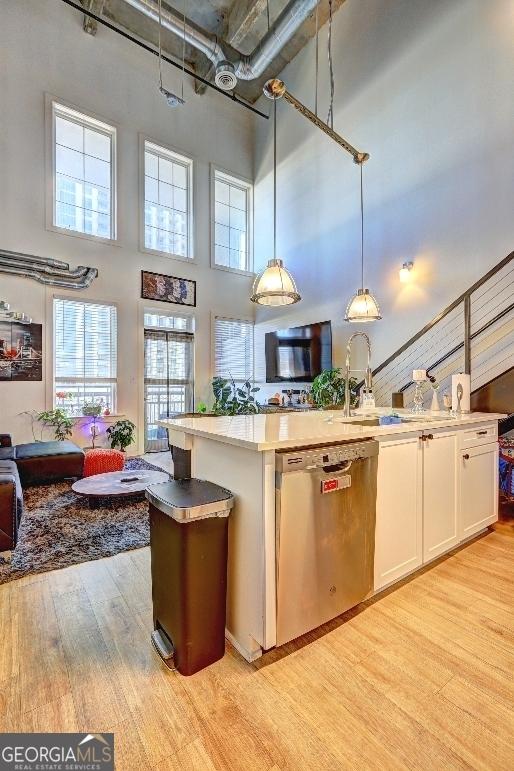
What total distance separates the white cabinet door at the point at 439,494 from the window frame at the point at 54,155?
574 centimetres

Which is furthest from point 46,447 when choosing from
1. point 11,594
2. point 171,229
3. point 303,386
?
point 171,229

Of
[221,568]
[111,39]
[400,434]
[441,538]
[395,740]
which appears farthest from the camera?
[111,39]

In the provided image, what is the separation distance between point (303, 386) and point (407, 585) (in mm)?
4376

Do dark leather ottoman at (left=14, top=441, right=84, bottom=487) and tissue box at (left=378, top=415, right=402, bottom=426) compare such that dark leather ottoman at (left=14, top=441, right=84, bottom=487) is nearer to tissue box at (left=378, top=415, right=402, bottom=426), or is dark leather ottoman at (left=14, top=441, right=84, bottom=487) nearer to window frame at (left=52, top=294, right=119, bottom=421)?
window frame at (left=52, top=294, right=119, bottom=421)

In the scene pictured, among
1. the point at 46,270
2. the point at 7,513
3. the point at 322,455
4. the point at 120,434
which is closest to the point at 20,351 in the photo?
the point at 46,270

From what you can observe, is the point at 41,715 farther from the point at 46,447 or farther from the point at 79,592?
the point at 46,447

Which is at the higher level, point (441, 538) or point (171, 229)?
point (171, 229)

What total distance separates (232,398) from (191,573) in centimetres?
561

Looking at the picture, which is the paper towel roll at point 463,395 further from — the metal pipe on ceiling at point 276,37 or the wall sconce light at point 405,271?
the metal pipe on ceiling at point 276,37

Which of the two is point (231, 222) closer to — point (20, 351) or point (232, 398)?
point (232, 398)

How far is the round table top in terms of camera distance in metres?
3.21

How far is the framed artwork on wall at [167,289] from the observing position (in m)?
6.20

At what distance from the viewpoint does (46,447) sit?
4.32 meters

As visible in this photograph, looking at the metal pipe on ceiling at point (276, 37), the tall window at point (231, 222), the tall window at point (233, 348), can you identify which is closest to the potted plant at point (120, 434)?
the tall window at point (233, 348)
